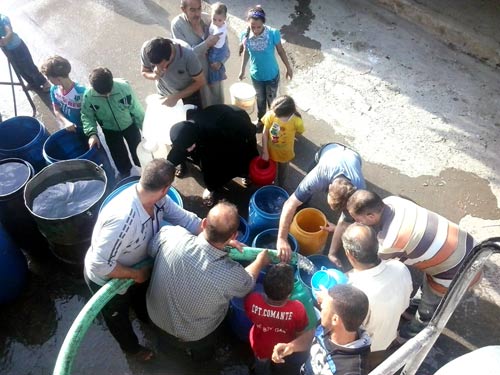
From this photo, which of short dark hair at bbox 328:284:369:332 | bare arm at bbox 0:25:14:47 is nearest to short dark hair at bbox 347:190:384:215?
short dark hair at bbox 328:284:369:332

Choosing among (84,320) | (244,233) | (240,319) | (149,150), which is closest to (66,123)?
(149,150)

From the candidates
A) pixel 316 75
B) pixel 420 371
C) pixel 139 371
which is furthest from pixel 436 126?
pixel 139 371

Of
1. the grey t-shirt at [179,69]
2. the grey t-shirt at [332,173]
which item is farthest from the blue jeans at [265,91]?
the grey t-shirt at [332,173]

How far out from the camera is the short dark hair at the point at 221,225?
2818mm

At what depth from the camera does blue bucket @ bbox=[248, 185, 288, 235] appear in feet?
13.8

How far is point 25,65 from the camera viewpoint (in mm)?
6391

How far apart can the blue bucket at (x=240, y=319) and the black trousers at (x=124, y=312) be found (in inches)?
30.1

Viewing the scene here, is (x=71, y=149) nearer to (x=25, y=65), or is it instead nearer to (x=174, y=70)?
(x=174, y=70)

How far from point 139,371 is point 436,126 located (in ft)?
15.9

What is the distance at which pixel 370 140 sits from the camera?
5.78 m

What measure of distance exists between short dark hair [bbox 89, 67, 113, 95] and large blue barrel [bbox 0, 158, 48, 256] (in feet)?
3.60

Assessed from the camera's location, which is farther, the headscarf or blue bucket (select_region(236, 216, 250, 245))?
the headscarf

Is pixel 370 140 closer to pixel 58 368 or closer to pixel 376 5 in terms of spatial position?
pixel 376 5

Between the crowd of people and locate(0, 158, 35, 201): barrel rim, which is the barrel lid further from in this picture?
the crowd of people
